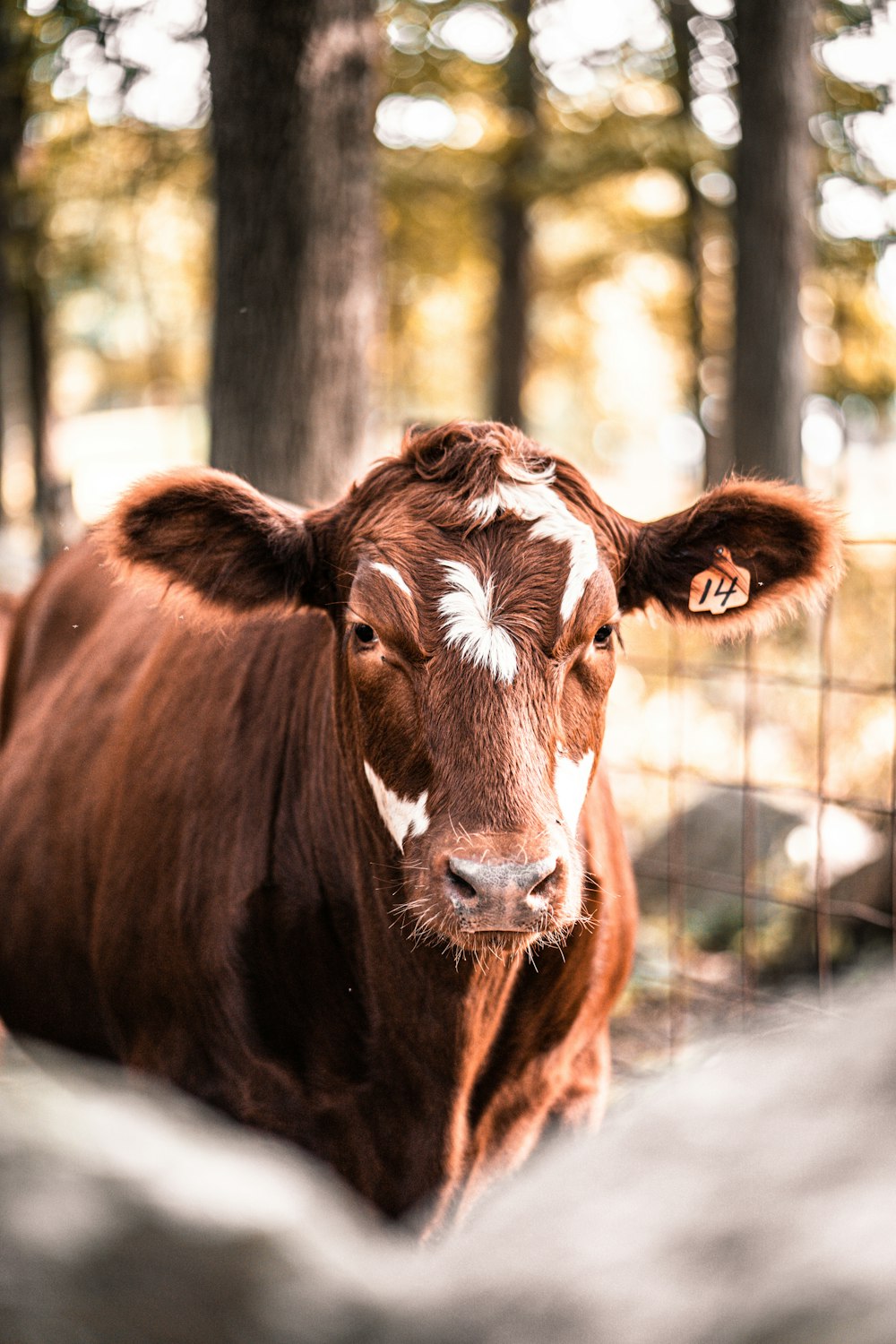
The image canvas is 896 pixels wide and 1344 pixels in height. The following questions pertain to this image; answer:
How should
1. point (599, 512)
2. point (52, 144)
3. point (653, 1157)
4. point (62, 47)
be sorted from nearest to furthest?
point (653, 1157) < point (599, 512) < point (62, 47) < point (52, 144)

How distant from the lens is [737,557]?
296 centimetres

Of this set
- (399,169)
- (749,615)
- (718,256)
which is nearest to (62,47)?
(749,615)

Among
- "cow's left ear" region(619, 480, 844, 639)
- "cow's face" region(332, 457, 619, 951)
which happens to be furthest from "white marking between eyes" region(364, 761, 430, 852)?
"cow's left ear" region(619, 480, 844, 639)

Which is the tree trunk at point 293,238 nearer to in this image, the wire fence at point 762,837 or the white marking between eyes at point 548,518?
the wire fence at point 762,837

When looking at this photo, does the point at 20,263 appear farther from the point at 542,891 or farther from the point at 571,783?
the point at 542,891

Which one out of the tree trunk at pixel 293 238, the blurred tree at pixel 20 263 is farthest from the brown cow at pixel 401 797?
the blurred tree at pixel 20 263

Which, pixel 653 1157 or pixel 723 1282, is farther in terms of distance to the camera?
pixel 653 1157

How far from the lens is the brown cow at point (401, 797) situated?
2.36 m

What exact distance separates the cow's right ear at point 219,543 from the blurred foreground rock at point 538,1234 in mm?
2032

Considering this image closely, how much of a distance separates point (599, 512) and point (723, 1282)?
2.27 metres

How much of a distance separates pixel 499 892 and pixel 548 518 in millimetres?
920

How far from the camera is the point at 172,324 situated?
87.9ft

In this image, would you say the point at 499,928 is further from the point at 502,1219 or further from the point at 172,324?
the point at 172,324

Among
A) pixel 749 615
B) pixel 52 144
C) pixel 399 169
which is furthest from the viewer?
pixel 399 169
